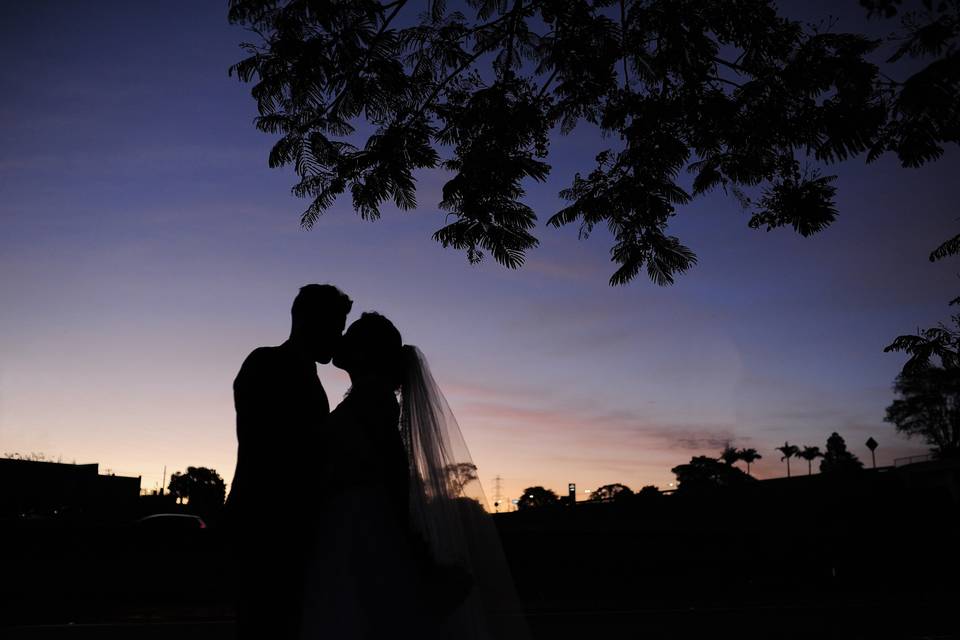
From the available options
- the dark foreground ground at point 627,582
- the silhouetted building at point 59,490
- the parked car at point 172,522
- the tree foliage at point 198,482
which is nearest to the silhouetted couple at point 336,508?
the dark foreground ground at point 627,582

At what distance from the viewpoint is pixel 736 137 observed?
652 cm

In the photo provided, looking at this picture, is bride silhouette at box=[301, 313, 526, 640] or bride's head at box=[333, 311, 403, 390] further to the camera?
bride's head at box=[333, 311, 403, 390]

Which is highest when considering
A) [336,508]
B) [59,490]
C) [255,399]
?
[59,490]

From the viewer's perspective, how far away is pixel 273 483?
3195mm

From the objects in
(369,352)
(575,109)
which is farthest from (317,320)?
Result: (575,109)

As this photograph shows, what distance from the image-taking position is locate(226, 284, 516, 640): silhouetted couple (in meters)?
3.18

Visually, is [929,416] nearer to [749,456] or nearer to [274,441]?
[749,456]

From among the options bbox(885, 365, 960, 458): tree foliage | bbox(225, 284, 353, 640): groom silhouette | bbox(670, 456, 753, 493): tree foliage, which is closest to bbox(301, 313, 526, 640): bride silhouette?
bbox(225, 284, 353, 640): groom silhouette

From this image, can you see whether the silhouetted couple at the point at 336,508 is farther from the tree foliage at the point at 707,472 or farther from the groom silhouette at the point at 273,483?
the tree foliage at the point at 707,472

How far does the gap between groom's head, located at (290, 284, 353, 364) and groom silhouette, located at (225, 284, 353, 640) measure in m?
0.05

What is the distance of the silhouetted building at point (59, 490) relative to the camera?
196 feet

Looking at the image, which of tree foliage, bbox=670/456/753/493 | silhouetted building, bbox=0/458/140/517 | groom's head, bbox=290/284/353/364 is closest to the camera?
groom's head, bbox=290/284/353/364

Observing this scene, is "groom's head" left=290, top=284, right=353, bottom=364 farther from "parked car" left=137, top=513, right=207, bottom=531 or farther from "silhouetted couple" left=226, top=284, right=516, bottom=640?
"parked car" left=137, top=513, right=207, bottom=531

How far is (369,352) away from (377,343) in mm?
59
